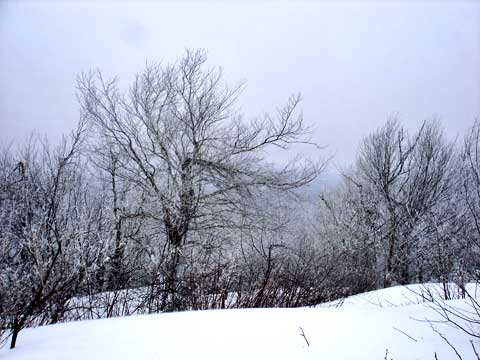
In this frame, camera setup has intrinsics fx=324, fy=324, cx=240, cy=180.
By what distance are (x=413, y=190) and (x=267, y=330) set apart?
13439 millimetres

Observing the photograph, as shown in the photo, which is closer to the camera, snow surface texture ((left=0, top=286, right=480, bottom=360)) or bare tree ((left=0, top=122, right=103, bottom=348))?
snow surface texture ((left=0, top=286, right=480, bottom=360))

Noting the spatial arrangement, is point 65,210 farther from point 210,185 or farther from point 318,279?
point 318,279

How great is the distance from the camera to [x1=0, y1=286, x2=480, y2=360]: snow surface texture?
268cm

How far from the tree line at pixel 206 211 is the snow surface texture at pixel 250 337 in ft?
5.62

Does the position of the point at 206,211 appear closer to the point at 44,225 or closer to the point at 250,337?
the point at 44,225

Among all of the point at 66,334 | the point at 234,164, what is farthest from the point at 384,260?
the point at 66,334

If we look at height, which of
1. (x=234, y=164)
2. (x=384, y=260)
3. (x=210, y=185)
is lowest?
(x=384, y=260)

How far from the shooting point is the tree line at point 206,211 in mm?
5801

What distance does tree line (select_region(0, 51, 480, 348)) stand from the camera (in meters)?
5.80

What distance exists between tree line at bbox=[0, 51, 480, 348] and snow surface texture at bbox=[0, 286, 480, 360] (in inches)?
67.4

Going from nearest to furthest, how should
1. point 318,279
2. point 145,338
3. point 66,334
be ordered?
point 145,338, point 66,334, point 318,279

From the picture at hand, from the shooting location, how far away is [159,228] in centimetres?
1080

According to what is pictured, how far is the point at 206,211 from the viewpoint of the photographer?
38.2 feet

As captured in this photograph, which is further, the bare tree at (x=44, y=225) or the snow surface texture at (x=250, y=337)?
the bare tree at (x=44, y=225)
